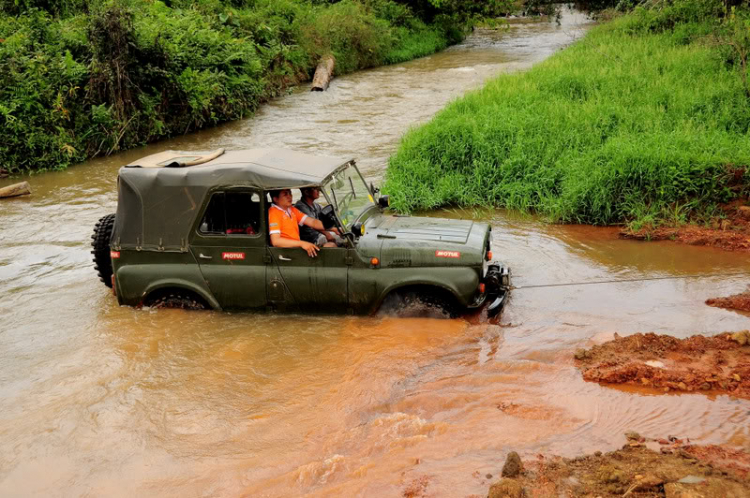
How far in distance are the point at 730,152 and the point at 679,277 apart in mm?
2906

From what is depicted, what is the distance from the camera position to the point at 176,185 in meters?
7.27

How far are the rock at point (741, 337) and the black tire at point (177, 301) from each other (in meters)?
4.91

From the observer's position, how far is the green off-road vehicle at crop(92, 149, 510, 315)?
6.92 metres

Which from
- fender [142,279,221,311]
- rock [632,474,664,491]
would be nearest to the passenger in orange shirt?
fender [142,279,221,311]

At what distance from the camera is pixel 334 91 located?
71.9ft

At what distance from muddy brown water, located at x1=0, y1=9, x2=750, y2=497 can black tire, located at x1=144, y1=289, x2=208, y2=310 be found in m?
0.10

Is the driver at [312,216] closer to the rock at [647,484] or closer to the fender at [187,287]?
the fender at [187,287]

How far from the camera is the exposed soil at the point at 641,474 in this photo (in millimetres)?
4043

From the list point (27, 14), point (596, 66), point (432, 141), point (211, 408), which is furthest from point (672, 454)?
point (27, 14)

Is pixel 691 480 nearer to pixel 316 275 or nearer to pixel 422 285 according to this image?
pixel 422 285

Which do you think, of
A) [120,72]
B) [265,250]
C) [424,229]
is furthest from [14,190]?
[424,229]

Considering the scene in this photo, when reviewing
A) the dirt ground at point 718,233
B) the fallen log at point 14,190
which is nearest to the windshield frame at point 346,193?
the dirt ground at point 718,233

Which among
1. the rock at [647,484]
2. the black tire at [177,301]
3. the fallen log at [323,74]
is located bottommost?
the rock at [647,484]

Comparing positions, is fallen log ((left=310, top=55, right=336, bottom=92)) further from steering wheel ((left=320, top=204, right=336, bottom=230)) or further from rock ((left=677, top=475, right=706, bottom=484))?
rock ((left=677, top=475, right=706, bottom=484))
